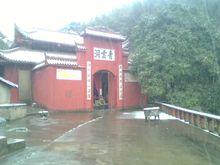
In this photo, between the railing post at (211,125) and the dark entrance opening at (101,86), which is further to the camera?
the dark entrance opening at (101,86)

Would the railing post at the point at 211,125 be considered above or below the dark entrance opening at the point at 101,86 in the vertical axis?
below

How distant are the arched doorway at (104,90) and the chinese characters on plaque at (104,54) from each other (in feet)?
4.16

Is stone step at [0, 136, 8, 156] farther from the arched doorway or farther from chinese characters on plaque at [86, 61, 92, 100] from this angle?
the arched doorway

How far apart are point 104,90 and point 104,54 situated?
4977 mm

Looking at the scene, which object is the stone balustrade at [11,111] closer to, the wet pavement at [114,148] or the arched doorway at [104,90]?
Result: the wet pavement at [114,148]

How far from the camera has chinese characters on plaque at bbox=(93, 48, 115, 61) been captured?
85.9 ft

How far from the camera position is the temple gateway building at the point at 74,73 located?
2402 cm

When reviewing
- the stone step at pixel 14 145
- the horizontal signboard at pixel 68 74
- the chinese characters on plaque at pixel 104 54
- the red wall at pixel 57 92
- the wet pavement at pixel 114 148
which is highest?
the chinese characters on plaque at pixel 104 54

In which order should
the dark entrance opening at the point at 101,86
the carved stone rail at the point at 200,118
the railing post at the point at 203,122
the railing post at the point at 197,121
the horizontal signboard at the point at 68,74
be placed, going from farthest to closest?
the dark entrance opening at the point at 101,86 < the horizontal signboard at the point at 68,74 < the railing post at the point at 197,121 < the railing post at the point at 203,122 < the carved stone rail at the point at 200,118

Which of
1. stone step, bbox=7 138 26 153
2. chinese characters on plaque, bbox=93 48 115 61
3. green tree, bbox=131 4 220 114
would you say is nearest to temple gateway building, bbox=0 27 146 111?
chinese characters on plaque, bbox=93 48 115 61

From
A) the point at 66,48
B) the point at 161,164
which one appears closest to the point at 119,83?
the point at 66,48

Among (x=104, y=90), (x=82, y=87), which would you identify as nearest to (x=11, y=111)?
(x=82, y=87)

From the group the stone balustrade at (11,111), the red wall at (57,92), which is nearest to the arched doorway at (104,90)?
the red wall at (57,92)

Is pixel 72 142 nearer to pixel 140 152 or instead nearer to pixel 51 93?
pixel 140 152
